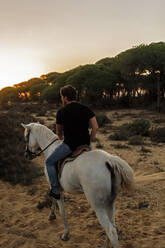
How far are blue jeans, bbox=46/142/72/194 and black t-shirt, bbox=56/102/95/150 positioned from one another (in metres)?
0.11

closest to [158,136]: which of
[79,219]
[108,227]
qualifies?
[79,219]

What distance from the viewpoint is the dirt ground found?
158 inches

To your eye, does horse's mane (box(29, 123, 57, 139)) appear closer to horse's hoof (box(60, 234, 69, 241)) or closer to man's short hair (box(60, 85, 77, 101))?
man's short hair (box(60, 85, 77, 101))

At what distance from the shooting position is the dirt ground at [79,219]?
13.1ft

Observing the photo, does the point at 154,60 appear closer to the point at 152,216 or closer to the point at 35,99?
the point at 152,216

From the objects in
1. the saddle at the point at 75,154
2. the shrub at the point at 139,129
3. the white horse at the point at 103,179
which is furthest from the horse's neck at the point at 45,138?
the shrub at the point at 139,129

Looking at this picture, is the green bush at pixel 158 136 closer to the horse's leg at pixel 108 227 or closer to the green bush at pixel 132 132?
the green bush at pixel 132 132

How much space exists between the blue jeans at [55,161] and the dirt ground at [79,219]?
125cm

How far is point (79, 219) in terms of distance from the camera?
4.85 meters

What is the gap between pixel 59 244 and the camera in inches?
157

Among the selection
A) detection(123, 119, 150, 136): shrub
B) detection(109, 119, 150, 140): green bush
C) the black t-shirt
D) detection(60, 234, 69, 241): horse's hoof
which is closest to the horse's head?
the black t-shirt

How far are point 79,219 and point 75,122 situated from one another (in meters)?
2.75

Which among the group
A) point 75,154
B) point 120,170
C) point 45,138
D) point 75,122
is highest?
point 75,122

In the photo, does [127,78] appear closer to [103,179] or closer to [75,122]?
[75,122]
